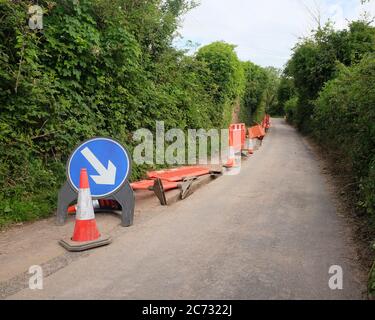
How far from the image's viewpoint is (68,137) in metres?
6.12

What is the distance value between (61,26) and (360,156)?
596 cm

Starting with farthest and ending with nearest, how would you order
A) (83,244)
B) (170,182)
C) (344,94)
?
1. (344,94)
2. (170,182)
3. (83,244)

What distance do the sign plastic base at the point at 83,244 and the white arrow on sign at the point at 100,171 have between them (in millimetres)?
937

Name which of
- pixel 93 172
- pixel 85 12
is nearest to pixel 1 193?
pixel 93 172

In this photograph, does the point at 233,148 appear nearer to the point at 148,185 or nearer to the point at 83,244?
the point at 148,185

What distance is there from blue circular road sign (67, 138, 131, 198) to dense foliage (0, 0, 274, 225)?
0.92m

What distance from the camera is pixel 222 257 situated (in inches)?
159

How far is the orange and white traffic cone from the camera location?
422cm

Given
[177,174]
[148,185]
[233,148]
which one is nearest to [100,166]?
[148,185]

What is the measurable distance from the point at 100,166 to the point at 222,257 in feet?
7.25

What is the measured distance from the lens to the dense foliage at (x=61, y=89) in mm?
5352

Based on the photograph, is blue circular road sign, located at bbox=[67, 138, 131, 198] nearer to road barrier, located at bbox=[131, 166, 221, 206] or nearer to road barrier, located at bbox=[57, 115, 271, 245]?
road barrier, located at bbox=[57, 115, 271, 245]

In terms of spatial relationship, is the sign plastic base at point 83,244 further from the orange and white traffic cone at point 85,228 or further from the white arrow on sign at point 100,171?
the white arrow on sign at point 100,171
